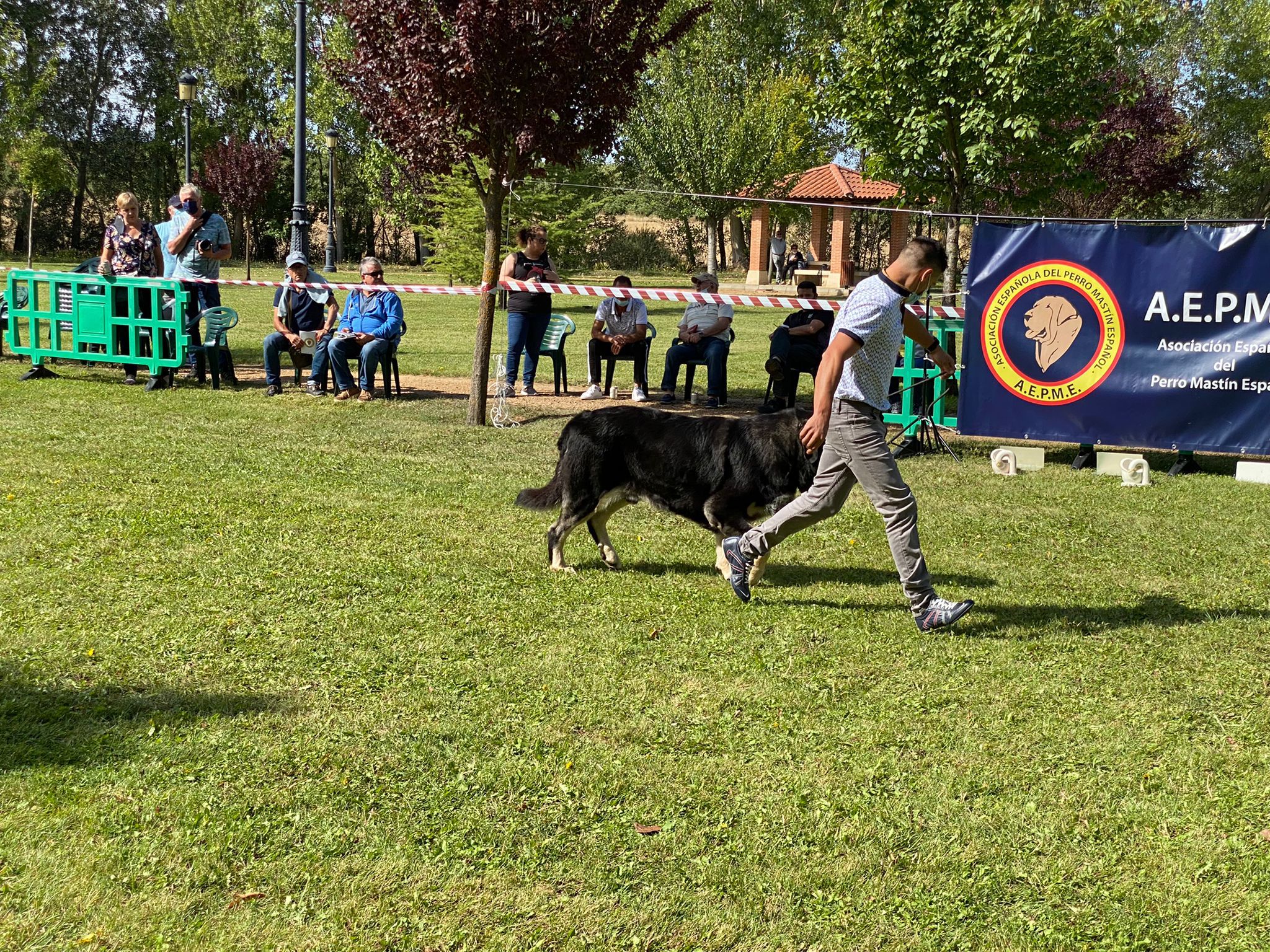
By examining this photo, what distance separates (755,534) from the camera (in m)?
5.93

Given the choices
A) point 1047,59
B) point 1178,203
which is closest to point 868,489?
point 1047,59

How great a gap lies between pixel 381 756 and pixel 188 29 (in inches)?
2271

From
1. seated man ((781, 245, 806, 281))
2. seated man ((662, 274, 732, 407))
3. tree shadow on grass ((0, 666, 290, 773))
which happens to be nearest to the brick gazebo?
seated man ((781, 245, 806, 281))

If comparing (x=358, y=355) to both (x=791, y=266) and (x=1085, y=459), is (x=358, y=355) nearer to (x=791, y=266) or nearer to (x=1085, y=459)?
(x=1085, y=459)

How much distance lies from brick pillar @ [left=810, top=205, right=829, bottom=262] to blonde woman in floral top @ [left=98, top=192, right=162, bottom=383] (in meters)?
36.3

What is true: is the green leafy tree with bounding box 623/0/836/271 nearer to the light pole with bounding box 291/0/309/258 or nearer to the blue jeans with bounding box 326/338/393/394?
the light pole with bounding box 291/0/309/258

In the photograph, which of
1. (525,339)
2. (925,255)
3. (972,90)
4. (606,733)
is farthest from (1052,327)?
(972,90)

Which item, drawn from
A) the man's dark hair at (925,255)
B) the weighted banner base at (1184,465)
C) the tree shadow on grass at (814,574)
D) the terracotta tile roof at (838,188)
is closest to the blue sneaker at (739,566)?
the tree shadow on grass at (814,574)

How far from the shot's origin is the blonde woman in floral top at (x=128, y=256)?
1311 centimetres

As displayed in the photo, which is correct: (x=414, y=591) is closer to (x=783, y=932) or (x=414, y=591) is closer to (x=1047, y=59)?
(x=783, y=932)

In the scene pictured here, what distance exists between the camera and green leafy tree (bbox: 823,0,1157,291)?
2064 cm

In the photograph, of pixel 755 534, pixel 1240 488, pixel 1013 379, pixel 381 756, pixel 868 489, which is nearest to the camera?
pixel 381 756

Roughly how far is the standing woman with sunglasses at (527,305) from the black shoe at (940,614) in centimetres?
766

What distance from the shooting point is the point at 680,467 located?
20.9 ft
